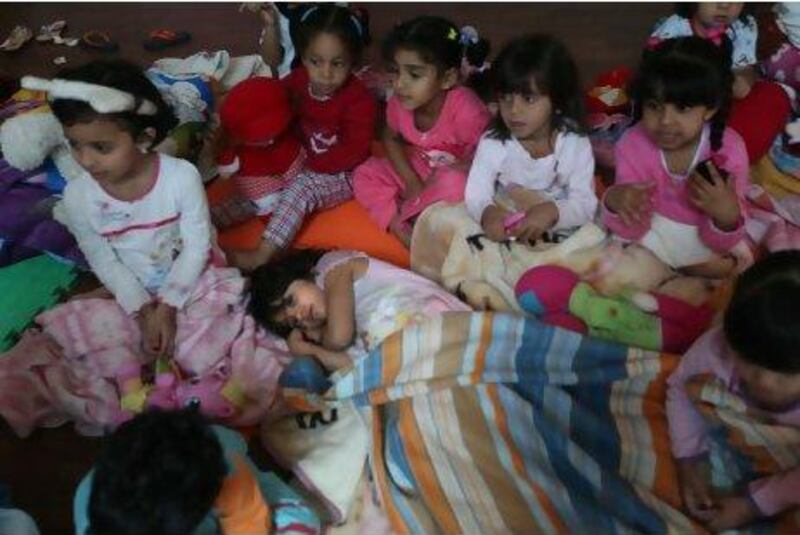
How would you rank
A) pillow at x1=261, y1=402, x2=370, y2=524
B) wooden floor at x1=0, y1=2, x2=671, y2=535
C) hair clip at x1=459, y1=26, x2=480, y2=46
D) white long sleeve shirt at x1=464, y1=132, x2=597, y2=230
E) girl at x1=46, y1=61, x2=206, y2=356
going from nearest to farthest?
pillow at x1=261, y1=402, x2=370, y2=524
girl at x1=46, y1=61, x2=206, y2=356
white long sleeve shirt at x1=464, y1=132, x2=597, y2=230
hair clip at x1=459, y1=26, x2=480, y2=46
wooden floor at x1=0, y1=2, x2=671, y2=535

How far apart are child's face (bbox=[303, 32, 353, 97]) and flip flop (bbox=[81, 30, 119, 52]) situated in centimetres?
84

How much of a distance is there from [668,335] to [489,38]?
117 centimetres

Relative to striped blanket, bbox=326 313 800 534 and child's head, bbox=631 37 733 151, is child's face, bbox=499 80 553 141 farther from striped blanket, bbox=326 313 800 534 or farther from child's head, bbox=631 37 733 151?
striped blanket, bbox=326 313 800 534

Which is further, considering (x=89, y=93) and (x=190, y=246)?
(x=190, y=246)

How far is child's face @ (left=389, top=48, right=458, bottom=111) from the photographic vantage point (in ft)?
5.63

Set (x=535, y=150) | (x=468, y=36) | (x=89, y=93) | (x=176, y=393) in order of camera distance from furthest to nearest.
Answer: (x=468, y=36) → (x=535, y=150) → (x=176, y=393) → (x=89, y=93)

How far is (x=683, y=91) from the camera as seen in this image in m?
1.53

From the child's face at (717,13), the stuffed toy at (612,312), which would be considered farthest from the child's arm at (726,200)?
the child's face at (717,13)

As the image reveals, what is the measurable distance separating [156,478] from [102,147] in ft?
2.20

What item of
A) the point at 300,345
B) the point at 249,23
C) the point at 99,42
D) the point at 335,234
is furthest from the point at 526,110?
the point at 99,42

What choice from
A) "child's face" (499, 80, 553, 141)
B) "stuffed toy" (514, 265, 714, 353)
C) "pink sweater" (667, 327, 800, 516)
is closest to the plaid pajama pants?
"child's face" (499, 80, 553, 141)

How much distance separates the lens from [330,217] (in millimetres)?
1909

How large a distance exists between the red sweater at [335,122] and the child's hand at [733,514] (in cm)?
103

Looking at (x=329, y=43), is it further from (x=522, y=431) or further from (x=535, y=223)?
(x=522, y=431)
